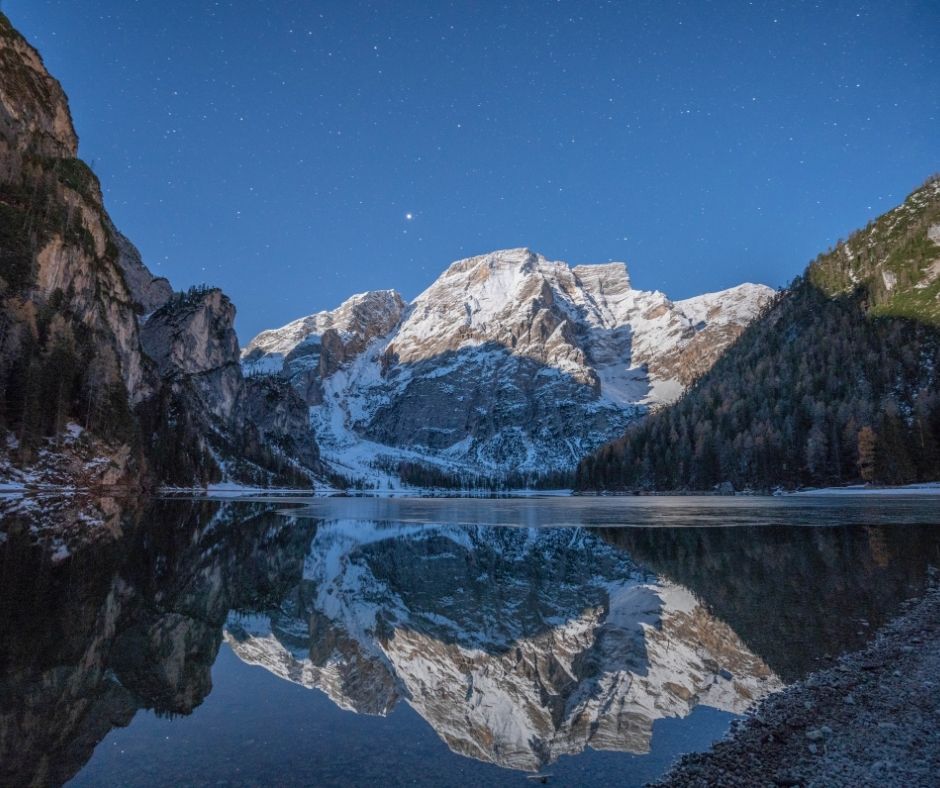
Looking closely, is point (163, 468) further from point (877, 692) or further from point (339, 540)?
point (877, 692)

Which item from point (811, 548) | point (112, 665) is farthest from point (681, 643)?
point (811, 548)

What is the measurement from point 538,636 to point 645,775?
6.90 metres

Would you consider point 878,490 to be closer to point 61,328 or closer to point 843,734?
point 843,734

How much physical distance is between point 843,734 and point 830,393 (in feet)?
486

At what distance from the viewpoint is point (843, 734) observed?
24.4 ft

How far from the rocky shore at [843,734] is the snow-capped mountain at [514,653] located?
0.95m

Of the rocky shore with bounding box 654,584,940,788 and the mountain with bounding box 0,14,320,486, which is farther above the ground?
the mountain with bounding box 0,14,320,486

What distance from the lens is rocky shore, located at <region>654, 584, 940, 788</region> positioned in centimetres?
634

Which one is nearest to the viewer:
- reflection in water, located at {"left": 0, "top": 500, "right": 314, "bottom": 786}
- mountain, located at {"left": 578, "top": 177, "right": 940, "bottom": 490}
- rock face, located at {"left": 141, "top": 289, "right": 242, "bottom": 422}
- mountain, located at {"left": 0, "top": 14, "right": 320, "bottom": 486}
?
reflection in water, located at {"left": 0, "top": 500, "right": 314, "bottom": 786}

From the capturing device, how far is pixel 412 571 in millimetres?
23734

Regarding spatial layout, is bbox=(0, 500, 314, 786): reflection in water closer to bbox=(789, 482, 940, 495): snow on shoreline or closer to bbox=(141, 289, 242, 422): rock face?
bbox=(789, 482, 940, 495): snow on shoreline

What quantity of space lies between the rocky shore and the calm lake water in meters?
0.56

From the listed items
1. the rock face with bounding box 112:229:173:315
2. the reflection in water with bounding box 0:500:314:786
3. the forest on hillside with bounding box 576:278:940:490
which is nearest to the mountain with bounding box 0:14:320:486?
the reflection in water with bounding box 0:500:314:786

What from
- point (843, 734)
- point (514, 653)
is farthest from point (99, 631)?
point (843, 734)
